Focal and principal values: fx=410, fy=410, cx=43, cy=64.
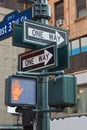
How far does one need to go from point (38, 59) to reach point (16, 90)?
3.10ft

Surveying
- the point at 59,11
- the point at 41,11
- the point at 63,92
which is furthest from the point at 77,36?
the point at 63,92

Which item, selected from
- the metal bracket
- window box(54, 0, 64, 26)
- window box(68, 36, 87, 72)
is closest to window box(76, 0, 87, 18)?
window box(54, 0, 64, 26)

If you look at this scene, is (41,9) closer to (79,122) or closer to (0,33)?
(0,33)

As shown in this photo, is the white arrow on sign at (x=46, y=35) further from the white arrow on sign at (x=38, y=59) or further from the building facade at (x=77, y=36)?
the building facade at (x=77, y=36)

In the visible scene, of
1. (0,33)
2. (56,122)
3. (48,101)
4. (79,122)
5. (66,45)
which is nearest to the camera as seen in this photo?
(48,101)

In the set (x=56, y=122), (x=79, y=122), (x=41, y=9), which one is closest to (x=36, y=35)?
(x=41, y=9)

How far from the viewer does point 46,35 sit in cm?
658

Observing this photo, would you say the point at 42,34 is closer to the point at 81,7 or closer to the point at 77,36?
the point at 77,36

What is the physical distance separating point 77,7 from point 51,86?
73.4 ft

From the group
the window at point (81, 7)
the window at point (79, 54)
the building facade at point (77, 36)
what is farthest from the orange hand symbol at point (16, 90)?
the window at point (81, 7)

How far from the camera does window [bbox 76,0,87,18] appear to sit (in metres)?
26.8

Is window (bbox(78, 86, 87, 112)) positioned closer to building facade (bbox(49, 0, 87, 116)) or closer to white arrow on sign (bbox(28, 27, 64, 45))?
building facade (bbox(49, 0, 87, 116))

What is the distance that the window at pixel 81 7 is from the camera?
26.8 meters

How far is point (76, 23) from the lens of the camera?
89.8 ft
